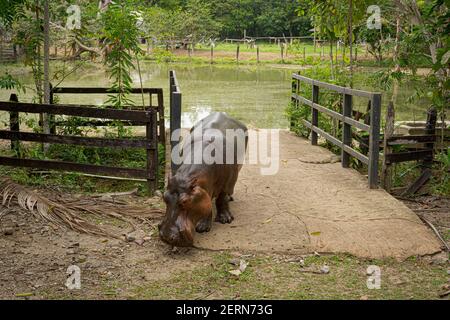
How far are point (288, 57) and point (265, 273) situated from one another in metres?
→ 33.0

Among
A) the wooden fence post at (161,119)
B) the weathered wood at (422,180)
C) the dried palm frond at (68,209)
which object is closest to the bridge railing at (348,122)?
the weathered wood at (422,180)

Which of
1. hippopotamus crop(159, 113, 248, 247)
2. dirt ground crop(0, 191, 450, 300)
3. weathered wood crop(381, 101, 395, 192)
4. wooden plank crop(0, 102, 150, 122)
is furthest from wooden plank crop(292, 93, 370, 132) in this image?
wooden plank crop(0, 102, 150, 122)

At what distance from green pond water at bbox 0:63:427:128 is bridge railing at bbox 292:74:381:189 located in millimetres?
998

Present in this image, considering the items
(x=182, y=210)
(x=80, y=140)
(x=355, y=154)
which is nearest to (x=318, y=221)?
(x=182, y=210)

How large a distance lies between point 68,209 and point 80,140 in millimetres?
1015

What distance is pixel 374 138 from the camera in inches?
245

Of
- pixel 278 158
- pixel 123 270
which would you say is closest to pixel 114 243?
pixel 123 270

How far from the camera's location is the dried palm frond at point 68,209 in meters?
5.24

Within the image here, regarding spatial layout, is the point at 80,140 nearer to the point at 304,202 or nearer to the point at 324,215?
the point at 304,202

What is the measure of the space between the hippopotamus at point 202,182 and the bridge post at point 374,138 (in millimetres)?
1461

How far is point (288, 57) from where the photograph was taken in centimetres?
3622

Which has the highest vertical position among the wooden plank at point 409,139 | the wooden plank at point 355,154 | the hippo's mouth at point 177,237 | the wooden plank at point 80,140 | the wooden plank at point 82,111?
the wooden plank at point 82,111

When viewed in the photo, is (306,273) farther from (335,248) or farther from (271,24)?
(271,24)

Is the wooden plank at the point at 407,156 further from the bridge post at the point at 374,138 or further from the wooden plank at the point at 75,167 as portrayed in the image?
the wooden plank at the point at 75,167
